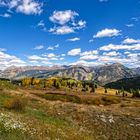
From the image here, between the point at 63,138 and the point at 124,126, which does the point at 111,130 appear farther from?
the point at 63,138

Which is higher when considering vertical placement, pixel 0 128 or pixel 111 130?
pixel 0 128

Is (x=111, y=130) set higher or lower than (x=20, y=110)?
lower

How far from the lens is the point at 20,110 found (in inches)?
1323

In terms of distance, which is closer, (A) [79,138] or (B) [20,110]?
(A) [79,138]

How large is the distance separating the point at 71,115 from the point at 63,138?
17.7 meters

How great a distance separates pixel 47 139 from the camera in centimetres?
1891

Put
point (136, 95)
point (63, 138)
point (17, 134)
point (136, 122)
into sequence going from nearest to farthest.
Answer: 1. point (17, 134)
2. point (63, 138)
3. point (136, 122)
4. point (136, 95)

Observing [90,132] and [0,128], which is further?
[90,132]

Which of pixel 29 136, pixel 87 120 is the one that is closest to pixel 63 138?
pixel 29 136

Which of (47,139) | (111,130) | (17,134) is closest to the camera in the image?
(17,134)

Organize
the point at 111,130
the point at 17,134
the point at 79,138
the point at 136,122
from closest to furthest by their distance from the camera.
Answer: the point at 17,134 → the point at 79,138 → the point at 111,130 → the point at 136,122

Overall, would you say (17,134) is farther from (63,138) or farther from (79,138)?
(79,138)

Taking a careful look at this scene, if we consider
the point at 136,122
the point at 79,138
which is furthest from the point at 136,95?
the point at 79,138

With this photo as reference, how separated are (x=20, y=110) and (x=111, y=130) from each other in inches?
440
